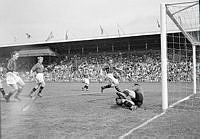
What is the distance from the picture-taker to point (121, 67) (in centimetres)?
4234

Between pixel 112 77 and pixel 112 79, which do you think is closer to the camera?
pixel 112 79

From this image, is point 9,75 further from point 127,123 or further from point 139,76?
point 139,76

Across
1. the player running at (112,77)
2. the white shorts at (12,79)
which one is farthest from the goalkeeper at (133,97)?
the white shorts at (12,79)

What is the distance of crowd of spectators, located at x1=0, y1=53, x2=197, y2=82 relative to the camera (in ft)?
119

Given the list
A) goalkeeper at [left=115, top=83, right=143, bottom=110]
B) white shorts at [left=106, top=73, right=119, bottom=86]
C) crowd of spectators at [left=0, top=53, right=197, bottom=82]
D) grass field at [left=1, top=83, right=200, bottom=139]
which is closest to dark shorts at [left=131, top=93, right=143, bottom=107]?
goalkeeper at [left=115, top=83, right=143, bottom=110]

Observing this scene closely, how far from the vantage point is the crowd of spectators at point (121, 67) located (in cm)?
3630

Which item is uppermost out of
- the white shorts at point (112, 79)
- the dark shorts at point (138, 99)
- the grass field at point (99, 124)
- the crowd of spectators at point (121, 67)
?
the crowd of spectators at point (121, 67)

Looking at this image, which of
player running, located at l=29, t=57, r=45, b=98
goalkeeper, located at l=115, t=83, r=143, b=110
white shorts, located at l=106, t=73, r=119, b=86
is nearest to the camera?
goalkeeper, located at l=115, t=83, r=143, b=110

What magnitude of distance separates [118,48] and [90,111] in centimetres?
3677

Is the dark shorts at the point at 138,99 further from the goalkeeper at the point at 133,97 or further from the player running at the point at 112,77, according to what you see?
the player running at the point at 112,77

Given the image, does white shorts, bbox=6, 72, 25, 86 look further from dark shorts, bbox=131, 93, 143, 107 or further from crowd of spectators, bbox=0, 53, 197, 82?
crowd of spectators, bbox=0, 53, 197, 82

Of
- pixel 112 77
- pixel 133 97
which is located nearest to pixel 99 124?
pixel 133 97

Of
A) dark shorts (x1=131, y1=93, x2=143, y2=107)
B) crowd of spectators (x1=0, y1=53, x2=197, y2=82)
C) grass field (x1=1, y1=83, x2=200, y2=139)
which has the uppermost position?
crowd of spectators (x1=0, y1=53, x2=197, y2=82)

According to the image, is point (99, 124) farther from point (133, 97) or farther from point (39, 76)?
point (39, 76)
